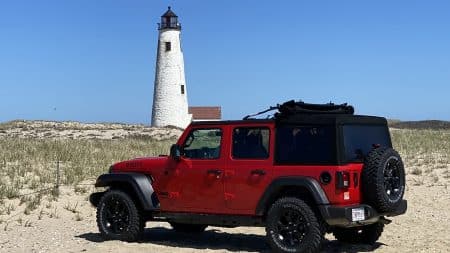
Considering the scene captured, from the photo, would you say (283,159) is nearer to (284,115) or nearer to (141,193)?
(284,115)

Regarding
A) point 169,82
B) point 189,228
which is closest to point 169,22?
point 169,82

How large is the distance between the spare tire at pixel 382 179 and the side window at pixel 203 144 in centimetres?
230

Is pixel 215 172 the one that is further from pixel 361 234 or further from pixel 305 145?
pixel 361 234

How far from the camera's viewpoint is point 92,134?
4638 cm

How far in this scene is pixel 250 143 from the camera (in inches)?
390

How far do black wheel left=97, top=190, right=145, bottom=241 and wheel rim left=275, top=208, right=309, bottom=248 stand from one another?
8.42ft

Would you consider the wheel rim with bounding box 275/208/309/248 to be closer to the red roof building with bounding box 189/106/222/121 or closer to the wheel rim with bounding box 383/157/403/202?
the wheel rim with bounding box 383/157/403/202

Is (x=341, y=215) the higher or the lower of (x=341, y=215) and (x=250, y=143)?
the lower

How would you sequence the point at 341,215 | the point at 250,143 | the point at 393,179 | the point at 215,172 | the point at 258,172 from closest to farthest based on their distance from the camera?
1. the point at 341,215
2. the point at 393,179
3. the point at 258,172
4. the point at 250,143
5. the point at 215,172

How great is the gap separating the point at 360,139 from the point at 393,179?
716 mm

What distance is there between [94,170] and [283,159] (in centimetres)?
1208

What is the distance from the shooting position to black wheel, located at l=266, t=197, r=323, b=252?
355 inches

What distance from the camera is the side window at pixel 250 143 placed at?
31.9 ft

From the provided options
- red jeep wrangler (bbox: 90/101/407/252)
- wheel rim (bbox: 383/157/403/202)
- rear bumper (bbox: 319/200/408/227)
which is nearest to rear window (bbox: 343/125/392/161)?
red jeep wrangler (bbox: 90/101/407/252)
